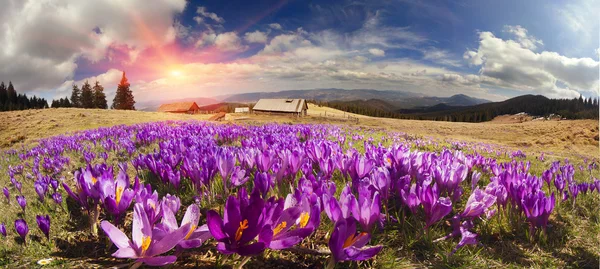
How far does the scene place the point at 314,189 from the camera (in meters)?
2.04

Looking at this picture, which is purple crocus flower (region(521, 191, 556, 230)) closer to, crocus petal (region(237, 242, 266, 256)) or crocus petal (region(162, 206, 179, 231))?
crocus petal (region(237, 242, 266, 256))

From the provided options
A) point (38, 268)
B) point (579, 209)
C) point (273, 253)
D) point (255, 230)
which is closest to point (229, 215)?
point (255, 230)

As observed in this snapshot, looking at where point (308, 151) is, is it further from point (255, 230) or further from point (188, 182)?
point (255, 230)

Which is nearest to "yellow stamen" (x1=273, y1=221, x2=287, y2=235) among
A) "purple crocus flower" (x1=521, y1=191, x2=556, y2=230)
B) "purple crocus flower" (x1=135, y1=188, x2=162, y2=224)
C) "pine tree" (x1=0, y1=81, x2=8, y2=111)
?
"purple crocus flower" (x1=135, y1=188, x2=162, y2=224)

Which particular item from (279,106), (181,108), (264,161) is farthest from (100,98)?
(264,161)

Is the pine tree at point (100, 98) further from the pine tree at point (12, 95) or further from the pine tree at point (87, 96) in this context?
the pine tree at point (12, 95)

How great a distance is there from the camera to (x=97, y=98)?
77.4 meters

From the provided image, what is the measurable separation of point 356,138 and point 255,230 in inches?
283

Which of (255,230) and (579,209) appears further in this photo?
(579,209)

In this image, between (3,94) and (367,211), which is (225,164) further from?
(3,94)

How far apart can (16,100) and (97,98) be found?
93.8 feet

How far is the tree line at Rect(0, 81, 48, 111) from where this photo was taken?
7780 cm

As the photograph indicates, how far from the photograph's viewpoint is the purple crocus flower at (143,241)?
49.6 inches

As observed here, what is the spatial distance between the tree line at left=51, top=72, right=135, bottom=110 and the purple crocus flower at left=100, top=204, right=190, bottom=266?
293 ft
